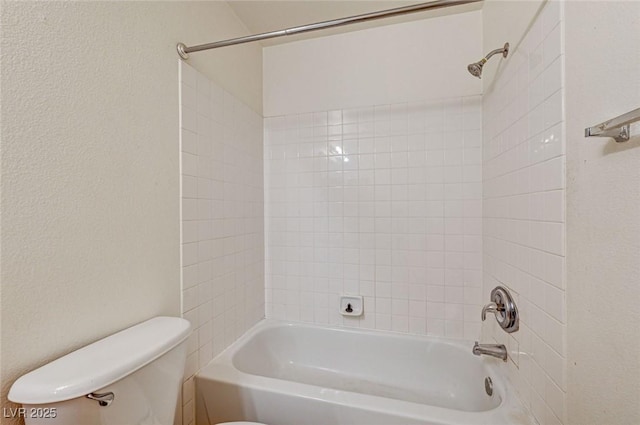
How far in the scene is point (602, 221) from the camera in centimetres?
64

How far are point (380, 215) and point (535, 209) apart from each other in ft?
2.91

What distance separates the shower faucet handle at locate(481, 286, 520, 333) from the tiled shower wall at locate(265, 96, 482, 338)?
0.44 m

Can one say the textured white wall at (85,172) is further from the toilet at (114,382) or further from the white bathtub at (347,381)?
the white bathtub at (347,381)

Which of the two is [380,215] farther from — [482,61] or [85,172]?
[85,172]

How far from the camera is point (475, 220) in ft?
5.27

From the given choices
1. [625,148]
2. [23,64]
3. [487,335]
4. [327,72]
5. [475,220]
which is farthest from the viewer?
[327,72]

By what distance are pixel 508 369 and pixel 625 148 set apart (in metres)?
1.06

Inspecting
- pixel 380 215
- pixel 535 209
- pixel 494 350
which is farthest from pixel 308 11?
pixel 494 350

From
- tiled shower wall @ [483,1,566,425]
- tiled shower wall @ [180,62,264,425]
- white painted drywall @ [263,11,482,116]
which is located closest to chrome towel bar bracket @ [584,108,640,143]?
tiled shower wall @ [483,1,566,425]

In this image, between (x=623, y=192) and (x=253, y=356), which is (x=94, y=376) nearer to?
(x=253, y=356)

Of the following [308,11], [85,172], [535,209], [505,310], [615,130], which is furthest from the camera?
[308,11]

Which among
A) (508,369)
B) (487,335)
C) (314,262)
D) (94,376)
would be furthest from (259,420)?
(487,335)

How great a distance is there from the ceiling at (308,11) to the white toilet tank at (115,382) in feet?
5.55

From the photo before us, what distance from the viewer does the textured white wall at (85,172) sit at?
0.66 meters
